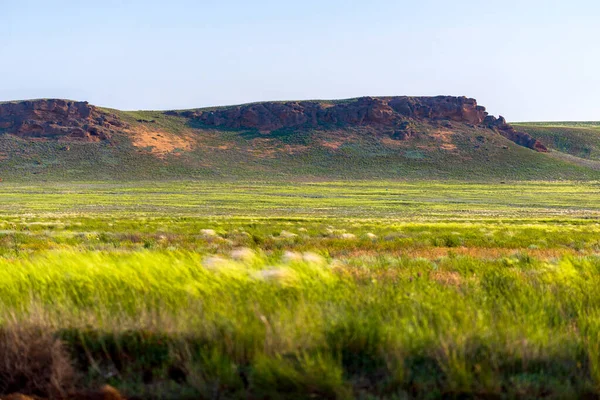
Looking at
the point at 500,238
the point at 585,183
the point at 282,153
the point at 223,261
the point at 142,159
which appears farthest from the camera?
the point at 282,153

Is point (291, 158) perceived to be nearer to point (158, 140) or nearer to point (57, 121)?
point (158, 140)

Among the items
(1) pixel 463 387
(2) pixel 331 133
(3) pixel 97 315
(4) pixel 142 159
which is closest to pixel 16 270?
(3) pixel 97 315

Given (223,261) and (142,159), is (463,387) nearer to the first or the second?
(223,261)

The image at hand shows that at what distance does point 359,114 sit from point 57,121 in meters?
68.4

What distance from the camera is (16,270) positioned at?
631cm

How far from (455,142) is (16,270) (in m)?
132

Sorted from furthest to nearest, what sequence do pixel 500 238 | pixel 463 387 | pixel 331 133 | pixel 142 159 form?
1. pixel 331 133
2. pixel 142 159
3. pixel 500 238
4. pixel 463 387

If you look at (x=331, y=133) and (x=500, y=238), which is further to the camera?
(x=331, y=133)

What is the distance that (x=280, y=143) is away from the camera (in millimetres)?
133000

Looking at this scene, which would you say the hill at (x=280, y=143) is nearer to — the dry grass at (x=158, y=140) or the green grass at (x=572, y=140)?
the dry grass at (x=158, y=140)

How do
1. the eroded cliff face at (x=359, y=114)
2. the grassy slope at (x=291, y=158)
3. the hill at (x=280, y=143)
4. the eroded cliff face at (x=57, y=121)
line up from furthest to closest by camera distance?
1. the eroded cliff face at (x=359, y=114)
2. the eroded cliff face at (x=57, y=121)
3. the hill at (x=280, y=143)
4. the grassy slope at (x=291, y=158)

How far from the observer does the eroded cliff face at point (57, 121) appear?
12631cm

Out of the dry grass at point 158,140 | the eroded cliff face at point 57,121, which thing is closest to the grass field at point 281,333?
the dry grass at point 158,140

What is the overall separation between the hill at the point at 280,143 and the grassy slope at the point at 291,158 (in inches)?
8.5
